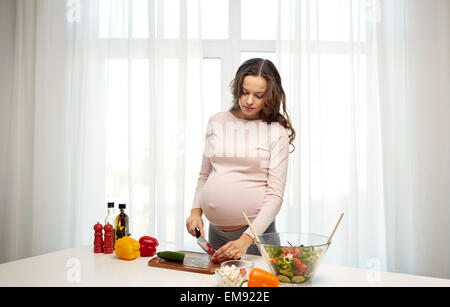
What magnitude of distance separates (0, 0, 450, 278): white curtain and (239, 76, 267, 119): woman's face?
3.65 feet

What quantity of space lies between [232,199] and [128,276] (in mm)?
569

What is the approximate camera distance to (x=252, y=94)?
Result: 1541mm

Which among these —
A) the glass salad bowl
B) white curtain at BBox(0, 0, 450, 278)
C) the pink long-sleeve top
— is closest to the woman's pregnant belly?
the pink long-sleeve top

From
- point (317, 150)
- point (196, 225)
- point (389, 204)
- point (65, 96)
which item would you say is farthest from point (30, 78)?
point (389, 204)

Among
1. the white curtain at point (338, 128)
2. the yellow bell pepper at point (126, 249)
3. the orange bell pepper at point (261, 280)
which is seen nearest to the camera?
the orange bell pepper at point (261, 280)

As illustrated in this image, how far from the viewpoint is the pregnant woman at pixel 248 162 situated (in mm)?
1537

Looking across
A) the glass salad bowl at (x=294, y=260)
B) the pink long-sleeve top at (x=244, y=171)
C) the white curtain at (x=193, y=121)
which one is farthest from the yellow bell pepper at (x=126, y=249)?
the white curtain at (x=193, y=121)

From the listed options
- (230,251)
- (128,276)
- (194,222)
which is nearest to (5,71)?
(194,222)

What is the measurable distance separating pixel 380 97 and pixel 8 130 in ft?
9.18

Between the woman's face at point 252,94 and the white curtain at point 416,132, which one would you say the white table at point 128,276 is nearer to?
the woman's face at point 252,94

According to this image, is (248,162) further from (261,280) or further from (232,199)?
(261,280)

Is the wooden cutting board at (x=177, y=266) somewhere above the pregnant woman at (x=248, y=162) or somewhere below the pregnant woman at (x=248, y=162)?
below

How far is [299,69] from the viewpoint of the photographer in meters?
2.63

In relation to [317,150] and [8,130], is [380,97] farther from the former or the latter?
[8,130]
